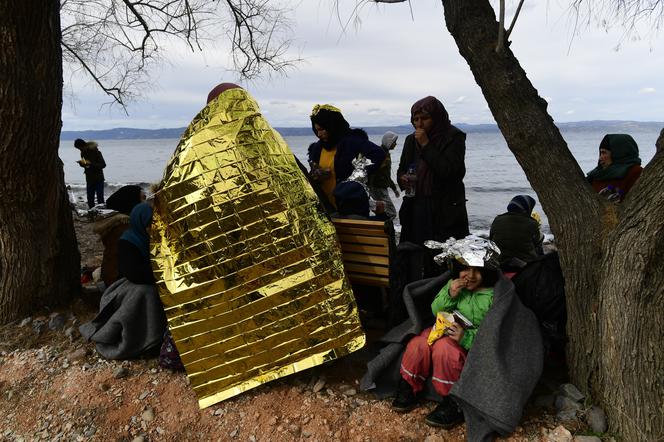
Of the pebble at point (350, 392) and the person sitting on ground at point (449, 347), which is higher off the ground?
the person sitting on ground at point (449, 347)

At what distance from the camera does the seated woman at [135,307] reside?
143 inches

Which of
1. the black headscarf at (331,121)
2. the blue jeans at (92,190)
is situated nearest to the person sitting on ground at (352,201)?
the black headscarf at (331,121)

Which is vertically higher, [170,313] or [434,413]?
[170,313]

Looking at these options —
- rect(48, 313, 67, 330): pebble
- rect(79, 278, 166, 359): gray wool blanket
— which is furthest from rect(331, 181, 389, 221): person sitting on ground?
rect(48, 313, 67, 330): pebble

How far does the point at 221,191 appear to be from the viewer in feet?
10.3

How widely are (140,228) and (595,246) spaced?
10.6 ft

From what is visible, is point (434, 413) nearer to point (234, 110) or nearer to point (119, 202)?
point (234, 110)

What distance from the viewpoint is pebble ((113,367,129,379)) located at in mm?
3457

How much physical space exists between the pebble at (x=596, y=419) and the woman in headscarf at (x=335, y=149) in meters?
2.58

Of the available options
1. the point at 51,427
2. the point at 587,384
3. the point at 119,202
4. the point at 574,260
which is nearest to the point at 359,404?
the point at 587,384

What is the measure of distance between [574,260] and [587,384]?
762 millimetres

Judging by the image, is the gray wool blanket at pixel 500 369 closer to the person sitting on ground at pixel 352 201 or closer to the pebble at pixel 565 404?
the pebble at pixel 565 404

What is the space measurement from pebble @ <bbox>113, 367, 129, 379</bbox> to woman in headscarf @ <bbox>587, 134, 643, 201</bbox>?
444 centimetres

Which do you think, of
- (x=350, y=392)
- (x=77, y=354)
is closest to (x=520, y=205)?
(x=350, y=392)
